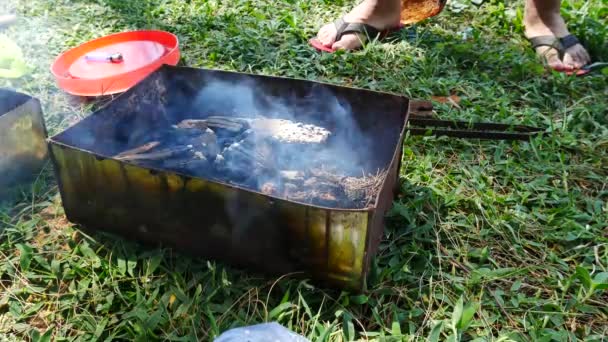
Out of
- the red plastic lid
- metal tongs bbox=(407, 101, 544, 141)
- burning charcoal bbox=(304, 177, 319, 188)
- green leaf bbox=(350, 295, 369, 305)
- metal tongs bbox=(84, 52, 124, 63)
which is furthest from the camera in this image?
metal tongs bbox=(84, 52, 124, 63)

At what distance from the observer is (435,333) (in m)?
1.45

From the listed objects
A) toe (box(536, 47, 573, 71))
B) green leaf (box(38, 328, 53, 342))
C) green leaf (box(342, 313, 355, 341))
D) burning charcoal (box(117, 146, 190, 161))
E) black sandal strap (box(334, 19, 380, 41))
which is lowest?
green leaf (box(38, 328, 53, 342))

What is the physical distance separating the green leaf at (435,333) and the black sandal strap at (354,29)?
232cm

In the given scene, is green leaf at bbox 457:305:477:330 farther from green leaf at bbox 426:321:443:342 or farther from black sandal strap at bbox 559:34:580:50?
black sandal strap at bbox 559:34:580:50

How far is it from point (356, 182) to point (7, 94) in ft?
5.45

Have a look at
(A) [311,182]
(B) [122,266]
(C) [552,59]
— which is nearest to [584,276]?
(A) [311,182]

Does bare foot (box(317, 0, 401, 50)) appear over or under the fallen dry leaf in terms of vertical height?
over

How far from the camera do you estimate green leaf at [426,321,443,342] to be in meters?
1.44

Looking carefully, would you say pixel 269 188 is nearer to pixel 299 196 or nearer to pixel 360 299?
pixel 299 196

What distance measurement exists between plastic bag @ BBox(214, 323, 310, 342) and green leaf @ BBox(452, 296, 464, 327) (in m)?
0.48

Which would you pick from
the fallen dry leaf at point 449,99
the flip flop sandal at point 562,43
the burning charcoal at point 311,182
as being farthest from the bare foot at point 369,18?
the burning charcoal at point 311,182

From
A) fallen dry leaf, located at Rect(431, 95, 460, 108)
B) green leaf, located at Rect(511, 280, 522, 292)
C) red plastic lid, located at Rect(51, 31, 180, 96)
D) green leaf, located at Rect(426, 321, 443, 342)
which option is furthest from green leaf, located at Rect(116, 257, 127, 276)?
fallen dry leaf, located at Rect(431, 95, 460, 108)

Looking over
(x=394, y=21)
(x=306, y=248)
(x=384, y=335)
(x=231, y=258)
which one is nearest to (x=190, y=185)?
(x=231, y=258)

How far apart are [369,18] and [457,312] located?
2453 mm
